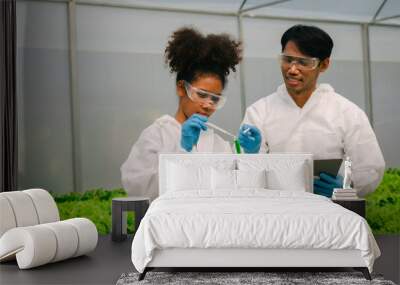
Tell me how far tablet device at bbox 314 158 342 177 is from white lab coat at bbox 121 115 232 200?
914 millimetres

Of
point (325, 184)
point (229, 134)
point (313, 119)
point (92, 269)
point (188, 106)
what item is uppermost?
point (188, 106)

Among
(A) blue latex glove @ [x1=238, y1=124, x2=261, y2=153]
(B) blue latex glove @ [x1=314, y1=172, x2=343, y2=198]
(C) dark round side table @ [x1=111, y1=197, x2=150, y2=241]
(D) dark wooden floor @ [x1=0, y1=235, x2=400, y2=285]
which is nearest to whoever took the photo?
(D) dark wooden floor @ [x1=0, y1=235, x2=400, y2=285]

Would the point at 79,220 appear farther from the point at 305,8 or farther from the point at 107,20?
the point at 305,8

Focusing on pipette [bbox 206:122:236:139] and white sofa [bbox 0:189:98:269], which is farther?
pipette [bbox 206:122:236:139]

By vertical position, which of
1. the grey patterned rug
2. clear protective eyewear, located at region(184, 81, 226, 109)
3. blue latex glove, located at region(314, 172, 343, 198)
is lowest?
the grey patterned rug

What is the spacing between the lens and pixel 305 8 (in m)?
6.88

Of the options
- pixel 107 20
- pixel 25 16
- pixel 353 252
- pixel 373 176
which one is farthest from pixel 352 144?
pixel 25 16

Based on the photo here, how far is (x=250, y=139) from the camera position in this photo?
670cm

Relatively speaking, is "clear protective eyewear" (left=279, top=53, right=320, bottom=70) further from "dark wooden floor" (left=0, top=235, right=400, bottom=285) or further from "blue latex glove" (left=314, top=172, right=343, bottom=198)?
"dark wooden floor" (left=0, top=235, right=400, bottom=285)

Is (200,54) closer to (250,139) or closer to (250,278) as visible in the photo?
(250,139)

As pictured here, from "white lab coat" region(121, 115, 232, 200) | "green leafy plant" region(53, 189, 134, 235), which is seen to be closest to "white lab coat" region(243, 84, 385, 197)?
"white lab coat" region(121, 115, 232, 200)

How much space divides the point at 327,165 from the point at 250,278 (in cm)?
237

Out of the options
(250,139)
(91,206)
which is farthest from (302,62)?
(91,206)

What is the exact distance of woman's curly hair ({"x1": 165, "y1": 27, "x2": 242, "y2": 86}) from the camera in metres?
6.74
